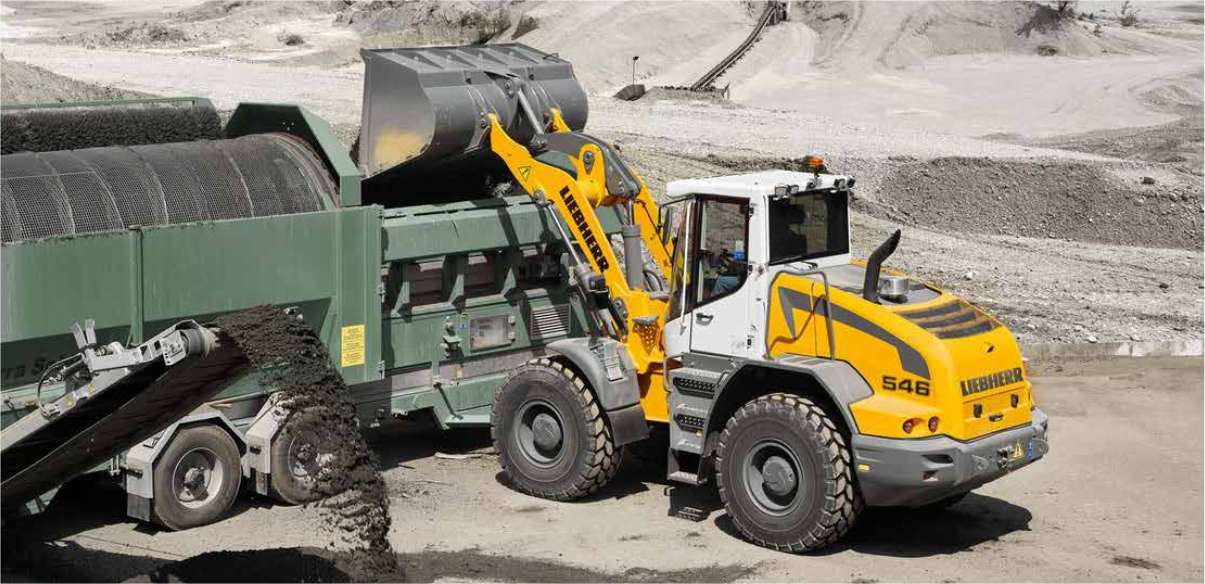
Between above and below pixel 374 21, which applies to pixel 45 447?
below

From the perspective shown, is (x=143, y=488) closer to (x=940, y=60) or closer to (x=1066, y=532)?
(x=1066, y=532)

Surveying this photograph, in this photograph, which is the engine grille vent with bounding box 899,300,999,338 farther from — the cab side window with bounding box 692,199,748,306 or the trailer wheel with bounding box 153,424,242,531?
the trailer wheel with bounding box 153,424,242,531

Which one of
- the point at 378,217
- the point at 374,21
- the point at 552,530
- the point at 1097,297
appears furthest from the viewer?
the point at 374,21

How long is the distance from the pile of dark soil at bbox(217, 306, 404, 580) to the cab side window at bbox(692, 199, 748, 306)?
2.65 metres

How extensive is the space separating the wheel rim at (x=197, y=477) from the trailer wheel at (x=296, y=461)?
1.28ft

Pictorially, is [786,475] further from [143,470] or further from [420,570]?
[143,470]

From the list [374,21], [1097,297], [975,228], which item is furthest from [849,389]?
[374,21]

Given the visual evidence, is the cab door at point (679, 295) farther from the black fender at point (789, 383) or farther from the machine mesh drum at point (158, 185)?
the machine mesh drum at point (158, 185)

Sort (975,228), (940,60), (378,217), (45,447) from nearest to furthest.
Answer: (45,447), (378,217), (975,228), (940,60)

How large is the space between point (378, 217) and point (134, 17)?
43.8 metres

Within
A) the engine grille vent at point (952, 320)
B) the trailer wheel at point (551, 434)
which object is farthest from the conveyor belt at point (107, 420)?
the engine grille vent at point (952, 320)

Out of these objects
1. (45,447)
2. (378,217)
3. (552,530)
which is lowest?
(552,530)

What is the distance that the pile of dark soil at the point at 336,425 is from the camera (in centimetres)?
841

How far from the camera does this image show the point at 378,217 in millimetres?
11094
